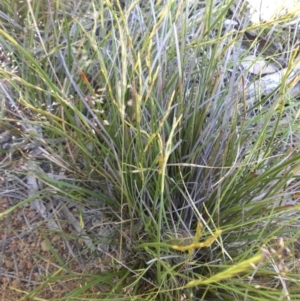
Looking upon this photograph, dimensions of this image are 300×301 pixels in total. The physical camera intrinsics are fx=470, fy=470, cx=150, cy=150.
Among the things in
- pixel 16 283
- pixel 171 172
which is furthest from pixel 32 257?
pixel 171 172

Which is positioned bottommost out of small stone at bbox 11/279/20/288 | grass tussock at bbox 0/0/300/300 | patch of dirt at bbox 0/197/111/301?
small stone at bbox 11/279/20/288

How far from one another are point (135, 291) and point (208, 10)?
50cm

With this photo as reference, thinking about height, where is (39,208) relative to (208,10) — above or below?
below

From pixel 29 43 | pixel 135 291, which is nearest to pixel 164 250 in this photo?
pixel 135 291

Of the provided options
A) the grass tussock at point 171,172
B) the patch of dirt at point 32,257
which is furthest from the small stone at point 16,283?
the grass tussock at point 171,172

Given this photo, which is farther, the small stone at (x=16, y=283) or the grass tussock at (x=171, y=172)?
the small stone at (x=16, y=283)

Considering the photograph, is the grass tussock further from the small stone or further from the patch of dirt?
the small stone

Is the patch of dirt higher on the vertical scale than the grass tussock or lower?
lower

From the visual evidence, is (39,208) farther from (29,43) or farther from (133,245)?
(29,43)

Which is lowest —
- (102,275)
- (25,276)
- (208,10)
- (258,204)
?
(25,276)

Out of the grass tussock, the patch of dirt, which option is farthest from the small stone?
the grass tussock

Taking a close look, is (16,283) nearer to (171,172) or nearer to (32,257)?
(32,257)

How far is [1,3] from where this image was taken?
1090 millimetres

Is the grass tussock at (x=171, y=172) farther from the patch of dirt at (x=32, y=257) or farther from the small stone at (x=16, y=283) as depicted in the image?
the small stone at (x=16, y=283)
